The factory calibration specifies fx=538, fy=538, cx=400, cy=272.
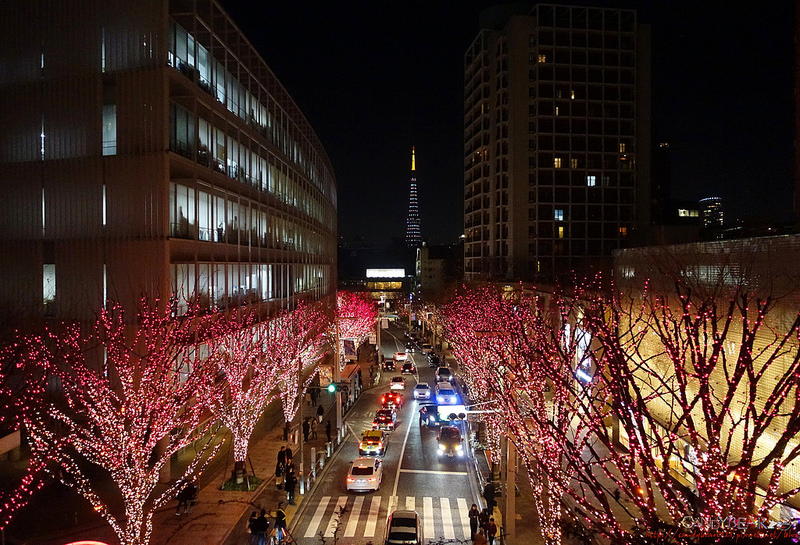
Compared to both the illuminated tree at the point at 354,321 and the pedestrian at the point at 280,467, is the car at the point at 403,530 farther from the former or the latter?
the illuminated tree at the point at 354,321

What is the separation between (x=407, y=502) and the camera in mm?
20188

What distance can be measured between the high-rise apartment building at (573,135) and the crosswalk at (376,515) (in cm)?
4901

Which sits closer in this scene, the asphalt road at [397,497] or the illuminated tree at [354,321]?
the asphalt road at [397,497]

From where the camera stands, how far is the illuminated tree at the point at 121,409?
14586mm

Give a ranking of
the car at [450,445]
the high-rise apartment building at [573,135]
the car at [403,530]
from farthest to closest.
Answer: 1. the high-rise apartment building at [573,135]
2. the car at [450,445]
3. the car at [403,530]

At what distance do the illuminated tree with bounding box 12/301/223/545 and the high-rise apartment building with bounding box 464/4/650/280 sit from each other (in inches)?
2057

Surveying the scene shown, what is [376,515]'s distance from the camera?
62.3 ft

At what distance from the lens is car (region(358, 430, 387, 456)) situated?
83.8ft

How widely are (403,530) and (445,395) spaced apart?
20.1 metres

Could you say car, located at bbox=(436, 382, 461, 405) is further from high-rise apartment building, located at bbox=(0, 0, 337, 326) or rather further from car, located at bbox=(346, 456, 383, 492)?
high-rise apartment building, located at bbox=(0, 0, 337, 326)


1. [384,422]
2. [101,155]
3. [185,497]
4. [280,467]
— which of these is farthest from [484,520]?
[101,155]

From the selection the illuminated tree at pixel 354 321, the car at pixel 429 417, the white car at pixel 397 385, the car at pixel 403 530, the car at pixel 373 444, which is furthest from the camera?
the illuminated tree at pixel 354 321

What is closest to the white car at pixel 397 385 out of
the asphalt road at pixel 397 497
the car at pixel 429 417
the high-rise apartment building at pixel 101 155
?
the car at pixel 429 417

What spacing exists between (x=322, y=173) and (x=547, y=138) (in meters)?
29.7
